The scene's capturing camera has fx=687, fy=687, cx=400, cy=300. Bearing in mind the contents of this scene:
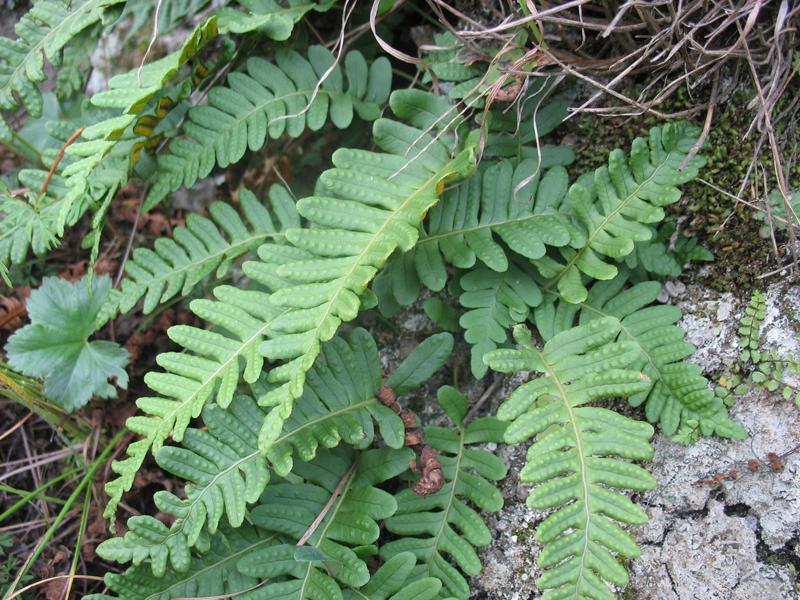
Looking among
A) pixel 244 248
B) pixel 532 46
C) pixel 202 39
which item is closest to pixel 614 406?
pixel 532 46

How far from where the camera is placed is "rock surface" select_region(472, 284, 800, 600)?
5.95 ft

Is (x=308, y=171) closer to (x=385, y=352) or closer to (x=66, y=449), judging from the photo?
(x=385, y=352)

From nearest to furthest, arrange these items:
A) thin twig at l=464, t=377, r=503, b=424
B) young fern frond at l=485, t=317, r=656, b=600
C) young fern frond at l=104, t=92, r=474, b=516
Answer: young fern frond at l=485, t=317, r=656, b=600, young fern frond at l=104, t=92, r=474, b=516, thin twig at l=464, t=377, r=503, b=424

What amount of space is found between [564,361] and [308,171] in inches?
51.2

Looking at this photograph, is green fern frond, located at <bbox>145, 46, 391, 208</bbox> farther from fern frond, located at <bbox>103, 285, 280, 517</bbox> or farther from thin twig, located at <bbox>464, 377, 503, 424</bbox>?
thin twig, located at <bbox>464, 377, 503, 424</bbox>

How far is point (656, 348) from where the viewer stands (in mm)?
1991

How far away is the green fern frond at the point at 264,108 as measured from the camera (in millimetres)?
2383

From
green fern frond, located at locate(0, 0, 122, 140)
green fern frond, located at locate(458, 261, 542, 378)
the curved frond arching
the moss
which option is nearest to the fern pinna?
green fern frond, located at locate(458, 261, 542, 378)

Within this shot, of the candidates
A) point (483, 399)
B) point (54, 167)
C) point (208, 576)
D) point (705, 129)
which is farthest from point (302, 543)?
point (705, 129)

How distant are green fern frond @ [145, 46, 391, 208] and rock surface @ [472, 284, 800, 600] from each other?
1.37 meters

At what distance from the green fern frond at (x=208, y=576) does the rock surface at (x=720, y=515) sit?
27.2 inches

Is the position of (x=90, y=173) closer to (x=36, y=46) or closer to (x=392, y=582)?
(x=36, y=46)

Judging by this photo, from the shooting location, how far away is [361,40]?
263 centimetres

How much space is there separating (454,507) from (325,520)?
399mm
